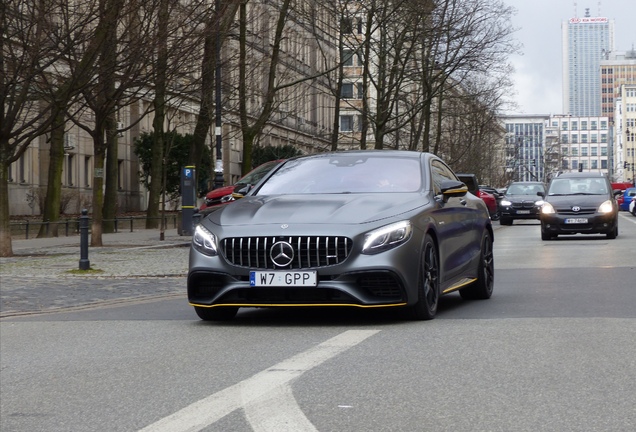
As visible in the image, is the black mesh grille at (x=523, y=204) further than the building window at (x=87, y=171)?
No

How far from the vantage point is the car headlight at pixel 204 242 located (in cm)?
1009

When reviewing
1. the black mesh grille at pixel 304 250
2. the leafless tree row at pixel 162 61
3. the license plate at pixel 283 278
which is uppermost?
the leafless tree row at pixel 162 61

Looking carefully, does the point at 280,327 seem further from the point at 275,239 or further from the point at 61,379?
the point at 61,379

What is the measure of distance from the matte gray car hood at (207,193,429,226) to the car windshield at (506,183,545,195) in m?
36.2

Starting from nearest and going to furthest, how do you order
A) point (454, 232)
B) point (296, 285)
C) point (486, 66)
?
point (296, 285), point (454, 232), point (486, 66)

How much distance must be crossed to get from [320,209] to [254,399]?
377 cm

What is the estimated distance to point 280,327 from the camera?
1016cm

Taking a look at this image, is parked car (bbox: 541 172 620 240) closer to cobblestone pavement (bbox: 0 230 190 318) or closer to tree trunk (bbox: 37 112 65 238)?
cobblestone pavement (bbox: 0 230 190 318)

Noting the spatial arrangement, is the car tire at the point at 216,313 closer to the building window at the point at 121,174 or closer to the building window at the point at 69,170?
the building window at the point at 69,170

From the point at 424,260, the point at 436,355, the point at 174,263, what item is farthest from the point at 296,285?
the point at 174,263

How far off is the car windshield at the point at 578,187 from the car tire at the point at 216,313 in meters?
20.5

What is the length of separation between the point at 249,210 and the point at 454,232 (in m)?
2.10

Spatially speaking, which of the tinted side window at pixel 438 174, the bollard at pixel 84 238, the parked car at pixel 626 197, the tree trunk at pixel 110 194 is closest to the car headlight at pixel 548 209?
the bollard at pixel 84 238

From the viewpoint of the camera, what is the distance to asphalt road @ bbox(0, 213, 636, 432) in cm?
599
